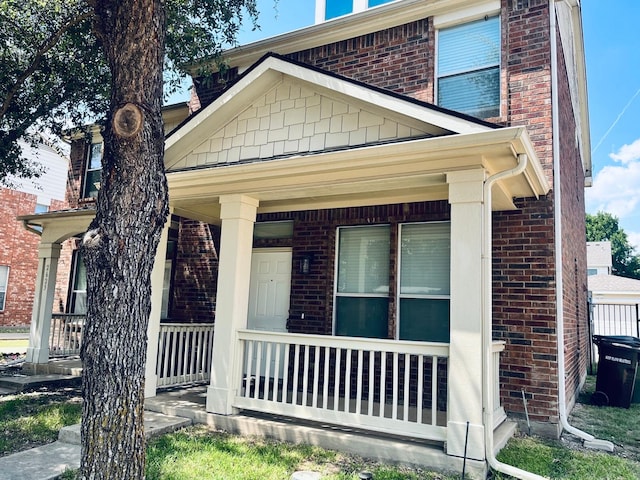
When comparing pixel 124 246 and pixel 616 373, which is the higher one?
pixel 124 246

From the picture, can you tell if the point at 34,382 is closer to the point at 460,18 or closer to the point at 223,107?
the point at 223,107

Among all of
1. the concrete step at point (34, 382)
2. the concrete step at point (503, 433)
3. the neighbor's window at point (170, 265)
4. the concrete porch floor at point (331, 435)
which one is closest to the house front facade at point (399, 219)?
the concrete porch floor at point (331, 435)

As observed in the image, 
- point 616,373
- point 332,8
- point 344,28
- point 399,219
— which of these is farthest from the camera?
point 332,8

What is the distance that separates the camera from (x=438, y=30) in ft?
24.5

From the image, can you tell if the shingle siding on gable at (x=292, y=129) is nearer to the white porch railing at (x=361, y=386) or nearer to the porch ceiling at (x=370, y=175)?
the porch ceiling at (x=370, y=175)

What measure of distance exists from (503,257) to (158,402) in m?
4.93

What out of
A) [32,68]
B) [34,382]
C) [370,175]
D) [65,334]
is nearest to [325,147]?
[370,175]

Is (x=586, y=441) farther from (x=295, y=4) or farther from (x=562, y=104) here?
(x=295, y=4)

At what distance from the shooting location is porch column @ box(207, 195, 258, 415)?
5793mm

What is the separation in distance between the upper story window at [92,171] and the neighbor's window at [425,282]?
27.4 feet

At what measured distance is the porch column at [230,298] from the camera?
5.79 metres

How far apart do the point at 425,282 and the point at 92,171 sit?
906cm

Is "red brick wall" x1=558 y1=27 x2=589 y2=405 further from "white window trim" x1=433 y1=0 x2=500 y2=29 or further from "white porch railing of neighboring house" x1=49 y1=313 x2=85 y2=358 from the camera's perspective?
"white porch railing of neighboring house" x1=49 y1=313 x2=85 y2=358

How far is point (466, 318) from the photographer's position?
4539 mm
